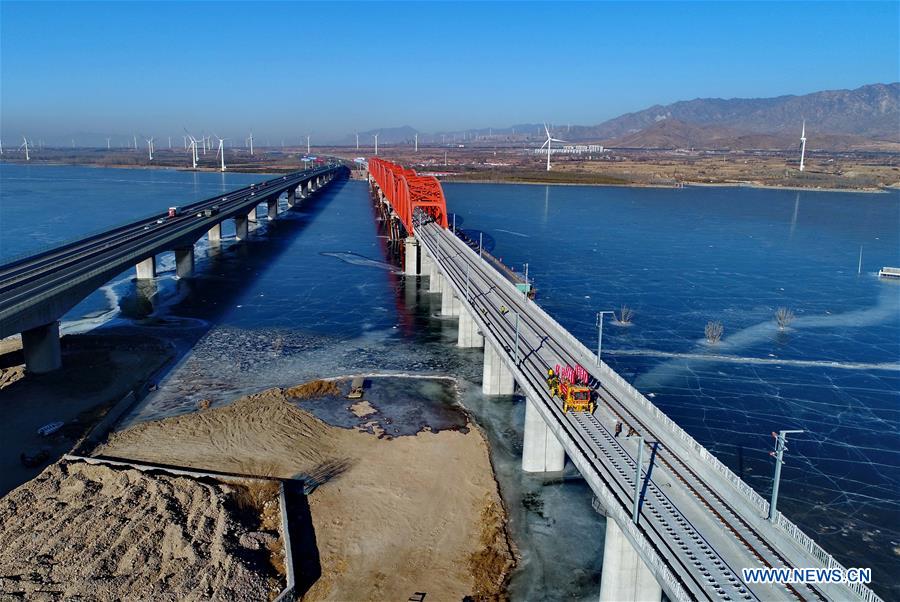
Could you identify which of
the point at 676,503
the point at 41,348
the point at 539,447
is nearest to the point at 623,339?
the point at 539,447

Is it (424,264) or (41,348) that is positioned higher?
(424,264)

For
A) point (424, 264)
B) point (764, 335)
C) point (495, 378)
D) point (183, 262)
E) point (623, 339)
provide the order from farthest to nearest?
point (424, 264) → point (183, 262) → point (764, 335) → point (623, 339) → point (495, 378)

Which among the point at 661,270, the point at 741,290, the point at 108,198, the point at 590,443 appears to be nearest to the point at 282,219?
the point at 108,198

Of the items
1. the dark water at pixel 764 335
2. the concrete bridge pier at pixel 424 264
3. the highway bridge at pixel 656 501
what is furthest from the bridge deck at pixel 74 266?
the dark water at pixel 764 335

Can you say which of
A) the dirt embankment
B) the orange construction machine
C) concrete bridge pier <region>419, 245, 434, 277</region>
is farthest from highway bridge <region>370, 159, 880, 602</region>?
concrete bridge pier <region>419, 245, 434, 277</region>

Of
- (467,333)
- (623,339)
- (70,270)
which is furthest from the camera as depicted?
(623,339)

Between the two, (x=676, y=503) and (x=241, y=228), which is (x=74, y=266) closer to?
(x=676, y=503)
